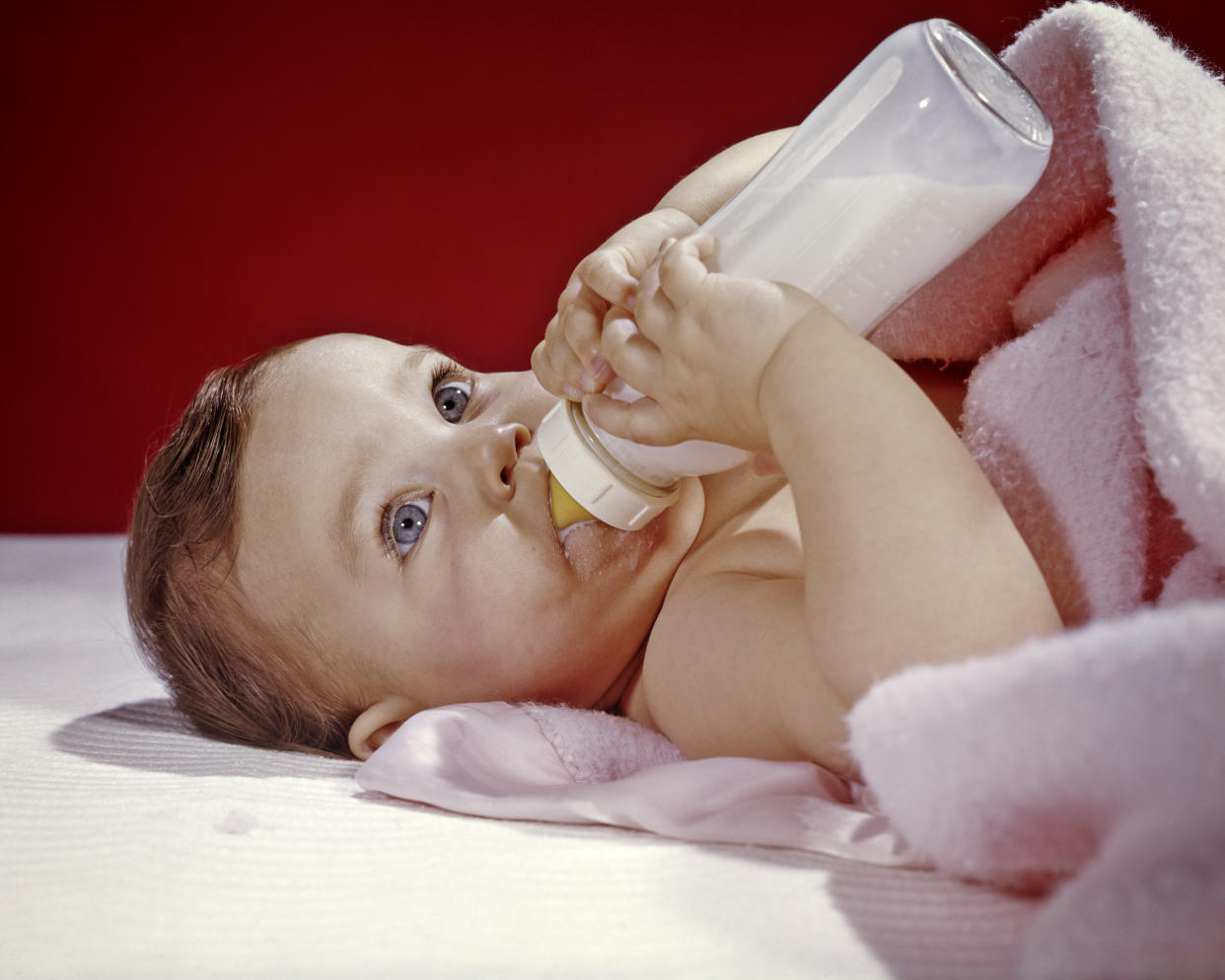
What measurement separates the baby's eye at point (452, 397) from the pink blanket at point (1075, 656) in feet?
0.81

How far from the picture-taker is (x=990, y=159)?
573 mm

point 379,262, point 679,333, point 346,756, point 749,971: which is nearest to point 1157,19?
point 379,262

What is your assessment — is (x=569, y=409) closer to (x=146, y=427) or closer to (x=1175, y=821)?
(x=1175, y=821)

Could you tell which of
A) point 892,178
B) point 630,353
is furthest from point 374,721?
point 892,178

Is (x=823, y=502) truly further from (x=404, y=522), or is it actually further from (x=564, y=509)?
(x=404, y=522)

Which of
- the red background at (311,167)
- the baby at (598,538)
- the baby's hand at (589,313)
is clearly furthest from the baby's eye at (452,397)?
the red background at (311,167)

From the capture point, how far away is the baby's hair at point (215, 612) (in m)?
0.84

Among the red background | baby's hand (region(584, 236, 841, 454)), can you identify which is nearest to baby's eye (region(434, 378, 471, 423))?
baby's hand (region(584, 236, 841, 454))

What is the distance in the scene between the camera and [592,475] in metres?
0.70

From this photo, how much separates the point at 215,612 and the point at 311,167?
1409 mm

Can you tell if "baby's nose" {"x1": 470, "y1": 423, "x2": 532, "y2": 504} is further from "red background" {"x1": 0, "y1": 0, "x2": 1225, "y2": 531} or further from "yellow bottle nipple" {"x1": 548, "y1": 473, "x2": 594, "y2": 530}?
"red background" {"x1": 0, "y1": 0, "x2": 1225, "y2": 531}

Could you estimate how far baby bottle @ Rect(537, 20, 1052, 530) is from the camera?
1.88ft

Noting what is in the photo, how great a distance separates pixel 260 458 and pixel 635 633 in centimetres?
32

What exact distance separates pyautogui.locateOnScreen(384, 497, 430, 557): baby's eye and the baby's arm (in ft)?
0.64
